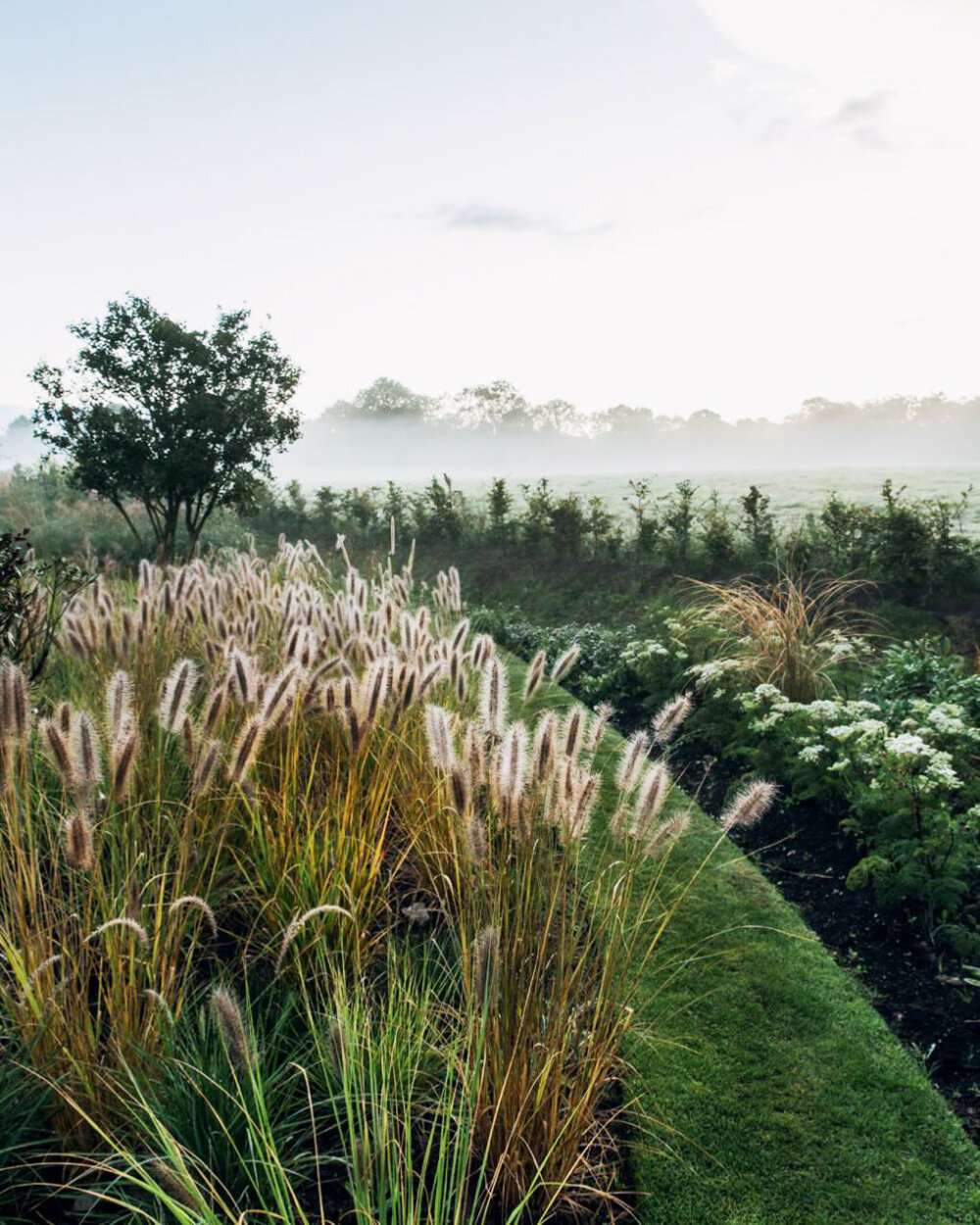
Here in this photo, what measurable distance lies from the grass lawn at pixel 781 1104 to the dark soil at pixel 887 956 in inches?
4.9


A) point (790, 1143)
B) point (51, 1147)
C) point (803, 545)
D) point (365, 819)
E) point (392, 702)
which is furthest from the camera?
point (803, 545)

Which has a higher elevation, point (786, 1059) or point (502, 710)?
point (502, 710)

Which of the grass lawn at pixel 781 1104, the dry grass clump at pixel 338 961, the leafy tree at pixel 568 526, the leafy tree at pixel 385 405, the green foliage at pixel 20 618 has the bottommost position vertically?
the grass lawn at pixel 781 1104

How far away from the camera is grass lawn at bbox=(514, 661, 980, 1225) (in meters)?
2.36

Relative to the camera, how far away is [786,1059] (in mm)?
2891

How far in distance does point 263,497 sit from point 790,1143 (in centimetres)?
1957

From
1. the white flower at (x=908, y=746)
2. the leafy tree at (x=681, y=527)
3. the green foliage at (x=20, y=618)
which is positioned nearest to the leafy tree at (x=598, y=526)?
the leafy tree at (x=681, y=527)

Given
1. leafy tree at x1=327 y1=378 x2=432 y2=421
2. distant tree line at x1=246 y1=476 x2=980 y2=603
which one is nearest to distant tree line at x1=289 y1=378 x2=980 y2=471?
leafy tree at x1=327 y1=378 x2=432 y2=421

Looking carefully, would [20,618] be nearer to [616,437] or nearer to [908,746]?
[908,746]

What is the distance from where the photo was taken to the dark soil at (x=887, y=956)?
298 centimetres

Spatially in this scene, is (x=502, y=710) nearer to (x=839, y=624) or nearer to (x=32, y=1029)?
(x=32, y=1029)

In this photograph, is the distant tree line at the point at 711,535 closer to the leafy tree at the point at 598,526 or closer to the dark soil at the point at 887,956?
the leafy tree at the point at 598,526

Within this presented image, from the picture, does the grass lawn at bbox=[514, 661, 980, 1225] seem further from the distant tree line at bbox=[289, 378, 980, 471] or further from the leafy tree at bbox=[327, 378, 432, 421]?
the leafy tree at bbox=[327, 378, 432, 421]

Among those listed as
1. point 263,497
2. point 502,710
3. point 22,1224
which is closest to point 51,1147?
point 22,1224
